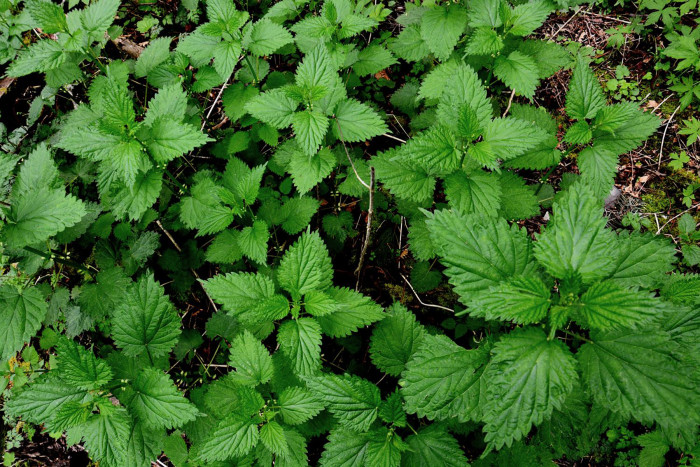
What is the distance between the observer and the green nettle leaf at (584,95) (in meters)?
2.31

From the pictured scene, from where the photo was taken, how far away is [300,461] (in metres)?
2.11

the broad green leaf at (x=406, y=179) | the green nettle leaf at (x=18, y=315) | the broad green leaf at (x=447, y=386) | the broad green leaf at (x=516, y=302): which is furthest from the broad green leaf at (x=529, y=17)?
the green nettle leaf at (x=18, y=315)

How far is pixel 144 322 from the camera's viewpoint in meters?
2.20

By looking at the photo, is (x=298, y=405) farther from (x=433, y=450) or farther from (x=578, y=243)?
(x=578, y=243)

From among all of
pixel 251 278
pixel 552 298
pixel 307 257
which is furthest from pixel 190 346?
pixel 552 298

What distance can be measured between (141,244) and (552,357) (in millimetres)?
2809

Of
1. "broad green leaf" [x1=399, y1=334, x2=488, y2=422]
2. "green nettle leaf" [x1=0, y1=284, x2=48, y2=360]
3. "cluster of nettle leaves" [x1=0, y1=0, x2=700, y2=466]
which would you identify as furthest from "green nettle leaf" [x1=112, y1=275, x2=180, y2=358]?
"broad green leaf" [x1=399, y1=334, x2=488, y2=422]

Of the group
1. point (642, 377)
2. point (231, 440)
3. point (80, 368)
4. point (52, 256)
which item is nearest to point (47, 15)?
point (52, 256)

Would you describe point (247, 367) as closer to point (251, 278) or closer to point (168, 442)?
point (251, 278)

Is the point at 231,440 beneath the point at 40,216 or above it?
beneath

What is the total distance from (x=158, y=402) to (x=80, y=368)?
0.43 metres

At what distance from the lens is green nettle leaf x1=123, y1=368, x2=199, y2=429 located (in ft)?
6.46

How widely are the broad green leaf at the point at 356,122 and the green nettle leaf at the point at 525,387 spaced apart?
160 centimetres

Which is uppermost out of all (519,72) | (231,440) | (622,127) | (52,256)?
(519,72)
